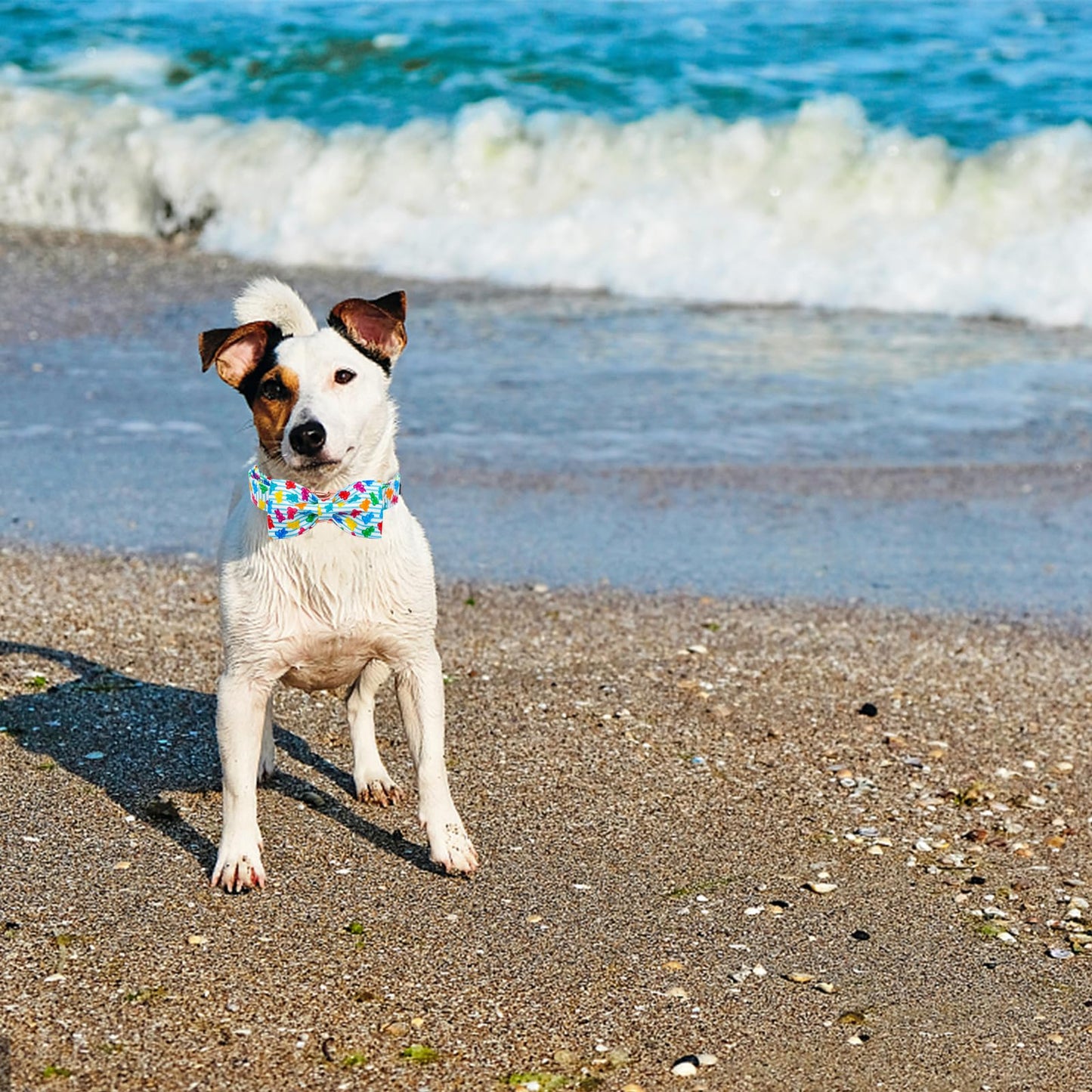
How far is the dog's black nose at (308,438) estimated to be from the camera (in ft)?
13.8

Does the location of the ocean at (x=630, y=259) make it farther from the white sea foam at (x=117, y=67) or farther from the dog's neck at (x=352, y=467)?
the dog's neck at (x=352, y=467)

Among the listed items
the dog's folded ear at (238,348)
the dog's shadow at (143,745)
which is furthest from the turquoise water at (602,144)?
the dog's folded ear at (238,348)

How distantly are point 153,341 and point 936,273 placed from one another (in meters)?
6.68

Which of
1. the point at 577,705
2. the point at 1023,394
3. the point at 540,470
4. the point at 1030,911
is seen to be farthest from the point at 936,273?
the point at 1030,911

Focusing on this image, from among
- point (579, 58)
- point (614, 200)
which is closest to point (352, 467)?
point (614, 200)

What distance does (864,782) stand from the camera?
5.71m

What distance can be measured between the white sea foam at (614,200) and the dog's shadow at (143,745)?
28.9 ft

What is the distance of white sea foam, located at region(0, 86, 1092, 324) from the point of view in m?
14.3

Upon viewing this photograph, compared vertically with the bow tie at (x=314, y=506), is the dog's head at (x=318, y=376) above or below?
above

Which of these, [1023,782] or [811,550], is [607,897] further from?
[811,550]

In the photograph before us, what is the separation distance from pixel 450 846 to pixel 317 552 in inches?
38.8

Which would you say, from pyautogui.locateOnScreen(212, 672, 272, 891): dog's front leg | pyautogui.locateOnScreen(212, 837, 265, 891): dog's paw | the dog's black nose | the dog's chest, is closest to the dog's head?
the dog's black nose

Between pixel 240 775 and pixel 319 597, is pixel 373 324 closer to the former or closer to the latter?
pixel 319 597

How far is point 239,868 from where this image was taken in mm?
4711
